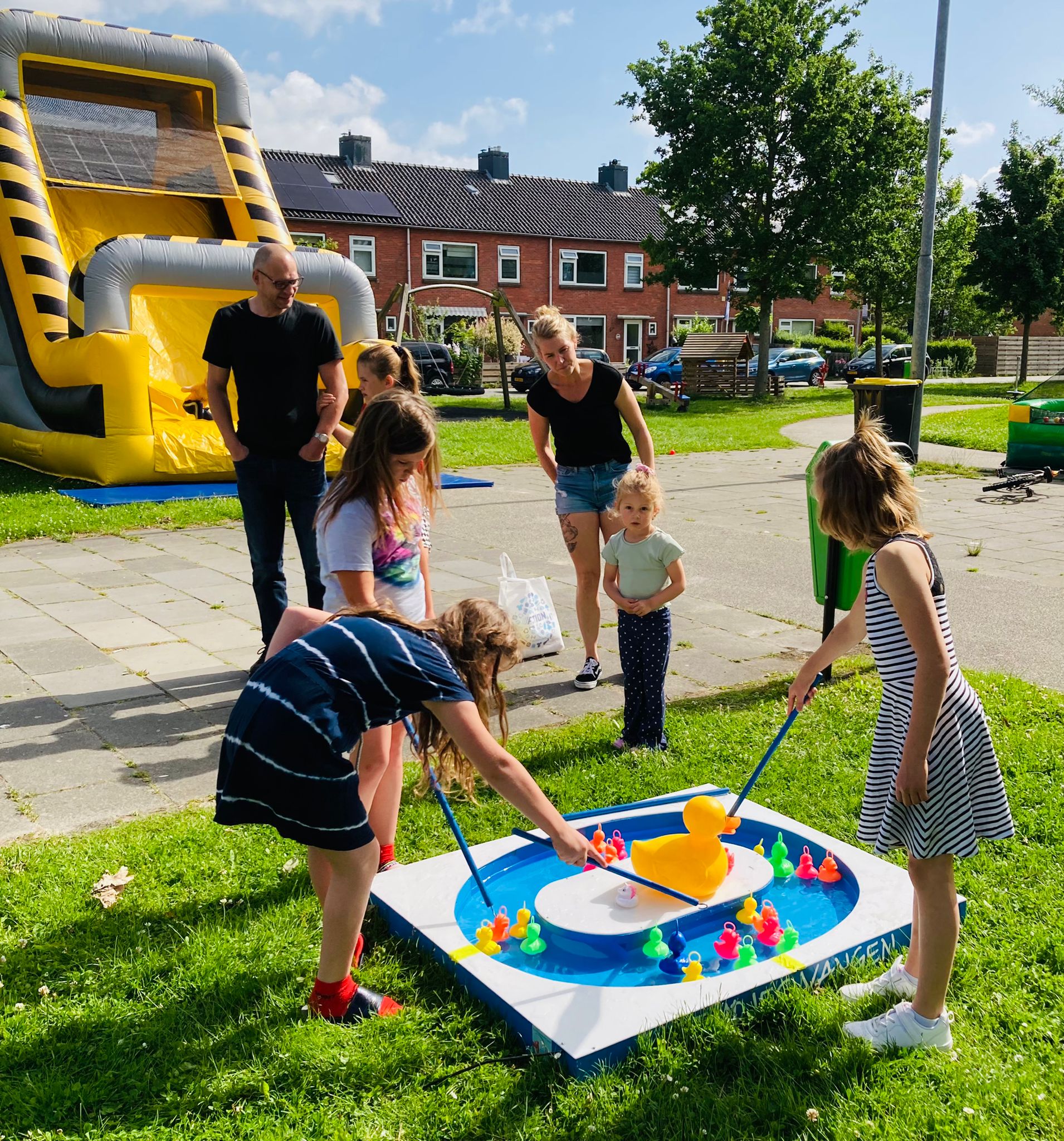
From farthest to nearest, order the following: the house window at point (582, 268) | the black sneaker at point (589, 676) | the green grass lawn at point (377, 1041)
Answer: the house window at point (582, 268)
the black sneaker at point (589, 676)
the green grass lawn at point (377, 1041)

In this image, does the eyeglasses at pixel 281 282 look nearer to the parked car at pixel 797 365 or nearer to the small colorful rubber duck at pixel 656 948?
the small colorful rubber duck at pixel 656 948

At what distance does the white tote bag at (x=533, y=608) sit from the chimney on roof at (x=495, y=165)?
153 ft

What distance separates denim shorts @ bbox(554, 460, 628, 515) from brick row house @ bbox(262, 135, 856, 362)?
116ft

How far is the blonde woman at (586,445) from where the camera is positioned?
214 inches

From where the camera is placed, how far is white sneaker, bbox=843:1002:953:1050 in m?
2.66

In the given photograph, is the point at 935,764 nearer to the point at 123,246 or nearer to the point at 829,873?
the point at 829,873

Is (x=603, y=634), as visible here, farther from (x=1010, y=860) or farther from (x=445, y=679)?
(x=445, y=679)

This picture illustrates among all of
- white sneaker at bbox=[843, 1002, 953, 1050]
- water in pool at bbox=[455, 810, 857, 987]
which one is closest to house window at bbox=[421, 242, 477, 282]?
water in pool at bbox=[455, 810, 857, 987]

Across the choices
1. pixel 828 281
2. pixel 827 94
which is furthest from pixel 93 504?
pixel 828 281

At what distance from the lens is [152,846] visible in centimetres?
374

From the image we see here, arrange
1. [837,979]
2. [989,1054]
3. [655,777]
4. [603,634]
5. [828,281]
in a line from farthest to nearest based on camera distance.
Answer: [828,281]
[603,634]
[655,777]
[837,979]
[989,1054]

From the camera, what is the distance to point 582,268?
160 ft

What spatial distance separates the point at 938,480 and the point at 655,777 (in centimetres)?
1163

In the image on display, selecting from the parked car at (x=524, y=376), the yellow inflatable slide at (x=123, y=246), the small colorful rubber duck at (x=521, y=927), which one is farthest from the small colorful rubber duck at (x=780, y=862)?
the parked car at (x=524, y=376)
